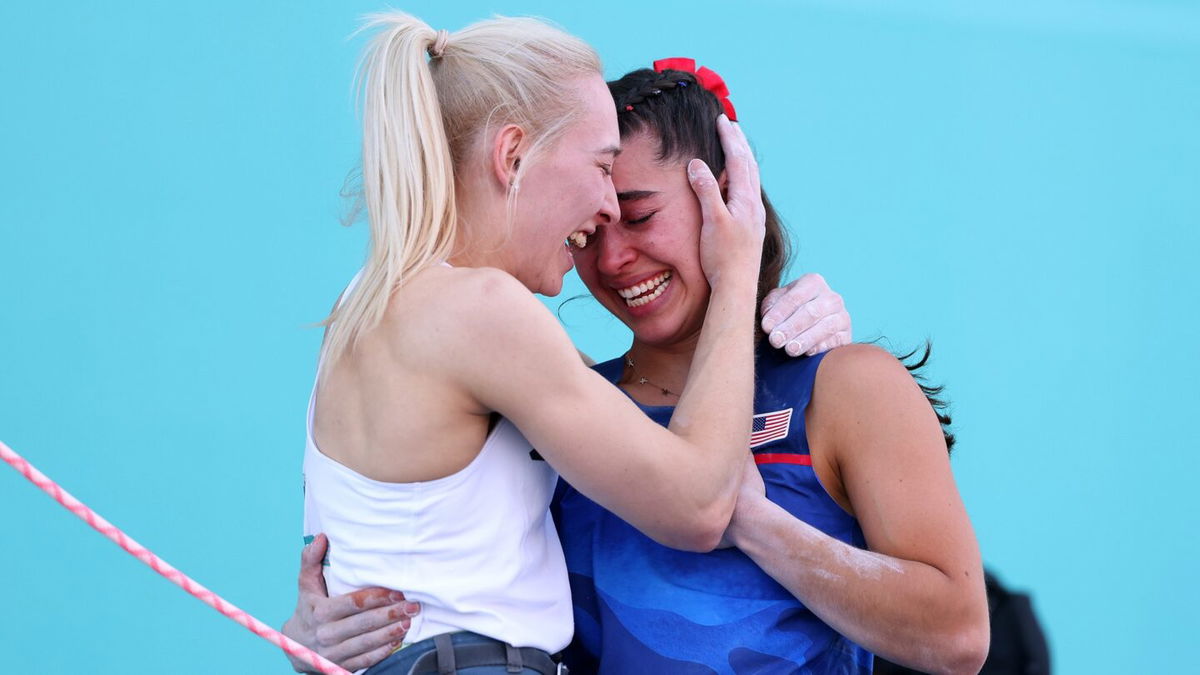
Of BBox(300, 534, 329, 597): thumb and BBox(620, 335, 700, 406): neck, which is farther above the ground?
BBox(620, 335, 700, 406): neck

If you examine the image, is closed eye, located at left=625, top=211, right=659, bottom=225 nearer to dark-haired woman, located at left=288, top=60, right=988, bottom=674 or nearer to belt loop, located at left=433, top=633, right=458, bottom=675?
dark-haired woman, located at left=288, top=60, right=988, bottom=674

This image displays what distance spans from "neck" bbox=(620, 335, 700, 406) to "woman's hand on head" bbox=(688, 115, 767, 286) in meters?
0.19

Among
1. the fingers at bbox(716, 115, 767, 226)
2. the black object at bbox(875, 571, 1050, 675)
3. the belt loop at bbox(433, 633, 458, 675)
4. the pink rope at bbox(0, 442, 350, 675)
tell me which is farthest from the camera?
the black object at bbox(875, 571, 1050, 675)

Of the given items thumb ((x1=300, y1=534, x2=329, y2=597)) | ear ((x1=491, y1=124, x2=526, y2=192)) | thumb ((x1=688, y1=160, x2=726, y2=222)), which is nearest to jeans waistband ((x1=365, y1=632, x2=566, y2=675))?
thumb ((x1=300, y1=534, x2=329, y2=597))

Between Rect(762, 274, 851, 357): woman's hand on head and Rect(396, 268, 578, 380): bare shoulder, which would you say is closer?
Rect(396, 268, 578, 380): bare shoulder

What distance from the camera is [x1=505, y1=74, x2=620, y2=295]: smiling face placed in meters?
1.58

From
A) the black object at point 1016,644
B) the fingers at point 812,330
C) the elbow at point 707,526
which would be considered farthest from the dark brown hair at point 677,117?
the black object at point 1016,644

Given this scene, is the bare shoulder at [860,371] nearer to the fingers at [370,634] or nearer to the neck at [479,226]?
the neck at [479,226]

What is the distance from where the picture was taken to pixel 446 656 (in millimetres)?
1419

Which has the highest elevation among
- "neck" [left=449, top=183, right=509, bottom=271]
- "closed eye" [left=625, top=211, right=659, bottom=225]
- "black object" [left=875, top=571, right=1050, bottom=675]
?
"neck" [left=449, top=183, right=509, bottom=271]

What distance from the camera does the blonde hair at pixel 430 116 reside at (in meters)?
1.49

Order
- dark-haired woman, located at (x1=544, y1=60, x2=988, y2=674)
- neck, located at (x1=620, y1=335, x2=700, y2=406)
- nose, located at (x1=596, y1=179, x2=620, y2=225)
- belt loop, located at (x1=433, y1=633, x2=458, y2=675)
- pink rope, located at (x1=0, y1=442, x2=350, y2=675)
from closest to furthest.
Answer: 1. pink rope, located at (x1=0, y1=442, x2=350, y2=675)
2. belt loop, located at (x1=433, y1=633, x2=458, y2=675)
3. dark-haired woman, located at (x1=544, y1=60, x2=988, y2=674)
4. nose, located at (x1=596, y1=179, x2=620, y2=225)
5. neck, located at (x1=620, y1=335, x2=700, y2=406)

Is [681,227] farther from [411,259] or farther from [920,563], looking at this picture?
[920,563]

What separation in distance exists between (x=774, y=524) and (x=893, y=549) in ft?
0.47
